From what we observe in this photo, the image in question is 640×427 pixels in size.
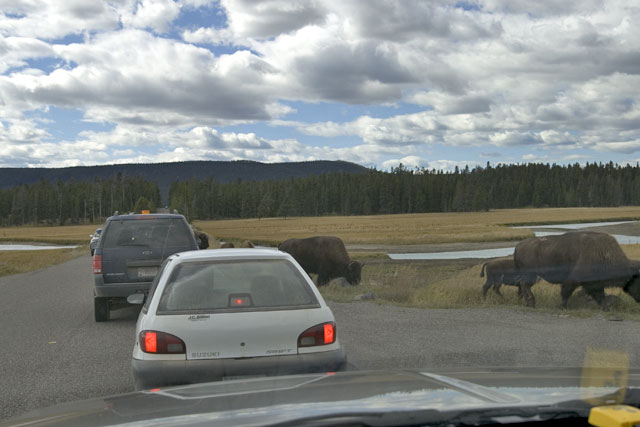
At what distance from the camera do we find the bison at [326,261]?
2120 centimetres

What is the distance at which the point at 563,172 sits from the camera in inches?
7544

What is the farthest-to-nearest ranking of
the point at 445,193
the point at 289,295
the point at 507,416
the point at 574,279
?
the point at 445,193 → the point at 574,279 → the point at 289,295 → the point at 507,416

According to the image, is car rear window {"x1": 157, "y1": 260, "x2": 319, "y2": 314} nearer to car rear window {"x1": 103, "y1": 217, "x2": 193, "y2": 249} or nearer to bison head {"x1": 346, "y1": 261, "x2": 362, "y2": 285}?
car rear window {"x1": 103, "y1": 217, "x2": 193, "y2": 249}

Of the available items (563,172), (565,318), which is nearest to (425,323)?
(565,318)

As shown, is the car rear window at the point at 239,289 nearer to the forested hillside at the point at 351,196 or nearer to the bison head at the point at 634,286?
the bison head at the point at 634,286

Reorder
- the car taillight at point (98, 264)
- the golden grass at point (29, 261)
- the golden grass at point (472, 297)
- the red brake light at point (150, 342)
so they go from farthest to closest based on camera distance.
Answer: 1. the golden grass at point (29, 261)
2. the golden grass at point (472, 297)
3. the car taillight at point (98, 264)
4. the red brake light at point (150, 342)

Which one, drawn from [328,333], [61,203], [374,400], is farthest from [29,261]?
[61,203]

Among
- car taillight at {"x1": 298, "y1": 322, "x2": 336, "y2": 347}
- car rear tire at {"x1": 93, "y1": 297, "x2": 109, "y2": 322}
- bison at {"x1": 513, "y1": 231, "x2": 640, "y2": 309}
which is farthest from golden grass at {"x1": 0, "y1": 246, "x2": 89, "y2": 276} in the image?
car taillight at {"x1": 298, "y1": 322, "x2": 336, "y2": 347}

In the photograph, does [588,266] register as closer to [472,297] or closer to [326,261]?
[472,297]

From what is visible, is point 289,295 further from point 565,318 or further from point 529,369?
point 565,318

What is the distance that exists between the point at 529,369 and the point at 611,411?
1.73 meters

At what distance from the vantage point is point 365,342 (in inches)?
383

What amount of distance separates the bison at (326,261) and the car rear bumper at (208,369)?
51.2ft

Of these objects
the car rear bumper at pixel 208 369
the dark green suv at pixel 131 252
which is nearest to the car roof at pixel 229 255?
the car rear bumper at pixel 208 369
